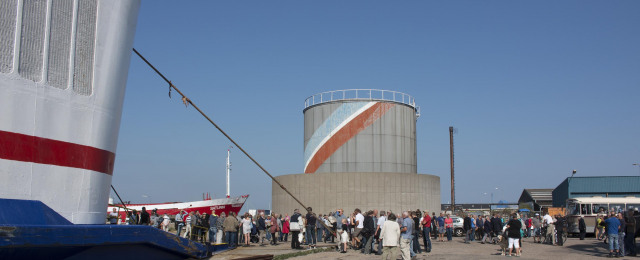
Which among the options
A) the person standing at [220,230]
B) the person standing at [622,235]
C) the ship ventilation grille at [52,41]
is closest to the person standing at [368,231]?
the person standing at [220,230]

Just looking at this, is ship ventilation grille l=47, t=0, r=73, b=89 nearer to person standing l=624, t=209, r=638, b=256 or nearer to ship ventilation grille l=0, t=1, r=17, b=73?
ship ventilation grille l=0, t=1, r=17, b=73

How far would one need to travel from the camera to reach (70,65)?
5.94m

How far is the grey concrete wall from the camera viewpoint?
111 feet

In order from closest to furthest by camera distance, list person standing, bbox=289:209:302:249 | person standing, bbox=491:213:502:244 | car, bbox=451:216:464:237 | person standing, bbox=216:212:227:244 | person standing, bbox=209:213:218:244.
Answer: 1. person standing, bbox=289:209:302:249
2. person standing, bbox=216:212:227:244
3. person standing, bbox=209:213:218:244
4. person standing, bbox=491:213:502:244
5. car, bbox=451:216:464:237

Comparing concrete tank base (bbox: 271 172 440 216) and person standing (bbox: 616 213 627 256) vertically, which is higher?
concrete tank base (bbox: 271 172 440 216)

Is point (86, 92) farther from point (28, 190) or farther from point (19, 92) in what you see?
point (28, 190)

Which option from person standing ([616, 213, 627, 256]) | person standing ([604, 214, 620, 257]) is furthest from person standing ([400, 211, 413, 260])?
person standing ([616, 213, 627, 256])

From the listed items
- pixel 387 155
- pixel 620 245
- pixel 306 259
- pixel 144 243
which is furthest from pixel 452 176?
pixel 144 243

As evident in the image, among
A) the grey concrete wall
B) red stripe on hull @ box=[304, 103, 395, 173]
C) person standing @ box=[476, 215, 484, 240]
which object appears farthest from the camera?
red stripe on hull @ box=[304, 103, 395, 173]

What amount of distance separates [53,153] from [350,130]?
1138 inches

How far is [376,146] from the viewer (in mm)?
33969

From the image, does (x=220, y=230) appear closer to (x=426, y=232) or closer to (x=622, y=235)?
(x=426, y=232)

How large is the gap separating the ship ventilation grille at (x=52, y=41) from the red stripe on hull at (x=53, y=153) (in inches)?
24.2

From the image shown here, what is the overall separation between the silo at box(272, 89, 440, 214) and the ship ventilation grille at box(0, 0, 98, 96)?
83.5 ft
